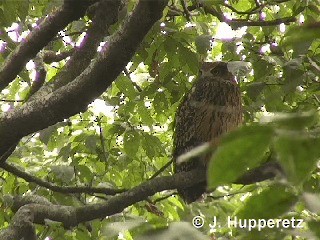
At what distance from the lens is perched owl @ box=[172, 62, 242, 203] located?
11.4 ft

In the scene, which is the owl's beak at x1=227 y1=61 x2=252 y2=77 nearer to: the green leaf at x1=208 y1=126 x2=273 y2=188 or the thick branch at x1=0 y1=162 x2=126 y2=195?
the thick branch at x1=0 y1=162 x2=126 y2=195

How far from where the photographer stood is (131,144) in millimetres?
3305

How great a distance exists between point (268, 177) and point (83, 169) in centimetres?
134

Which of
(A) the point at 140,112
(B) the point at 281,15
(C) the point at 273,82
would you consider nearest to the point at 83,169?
(A) the point at 140,112

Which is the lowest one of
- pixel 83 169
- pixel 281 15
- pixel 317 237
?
pixel 317 237

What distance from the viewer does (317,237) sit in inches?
23.4

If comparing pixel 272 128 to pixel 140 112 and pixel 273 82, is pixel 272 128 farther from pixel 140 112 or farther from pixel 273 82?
pixel 140 112

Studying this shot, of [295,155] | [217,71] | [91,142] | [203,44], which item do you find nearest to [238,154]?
[295,155]

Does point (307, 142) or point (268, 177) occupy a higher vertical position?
point (268, 177)

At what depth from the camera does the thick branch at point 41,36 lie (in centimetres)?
222

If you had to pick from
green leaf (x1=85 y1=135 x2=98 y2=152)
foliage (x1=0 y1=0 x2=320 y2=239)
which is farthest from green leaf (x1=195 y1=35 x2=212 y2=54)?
green leaf (x1=85 y1=135 x2=98 y2=152)

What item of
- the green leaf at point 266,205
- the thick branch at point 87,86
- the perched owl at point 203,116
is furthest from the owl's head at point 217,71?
the green leaf at point 266,205

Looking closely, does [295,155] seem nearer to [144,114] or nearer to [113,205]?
[113,205]

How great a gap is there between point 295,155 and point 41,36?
2.05 meters
